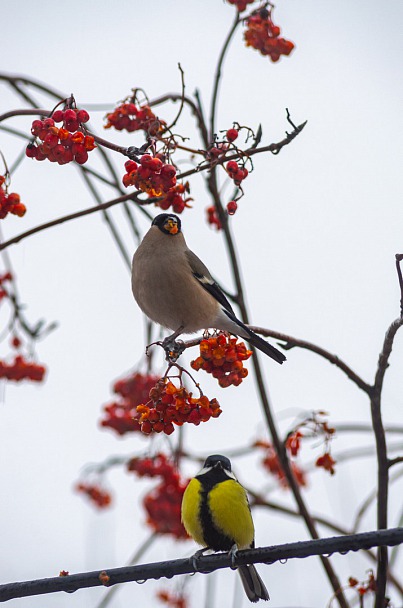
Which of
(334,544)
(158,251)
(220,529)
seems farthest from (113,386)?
(334,544)

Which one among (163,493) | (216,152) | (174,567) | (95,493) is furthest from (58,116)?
(95,493)

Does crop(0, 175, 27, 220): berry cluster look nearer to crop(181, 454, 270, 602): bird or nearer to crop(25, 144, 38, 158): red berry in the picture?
crop(25, 144, 38, 158): red berry

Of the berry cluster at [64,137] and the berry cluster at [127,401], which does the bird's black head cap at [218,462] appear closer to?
the berry cluster at [127,401]

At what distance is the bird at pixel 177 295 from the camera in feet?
11.1

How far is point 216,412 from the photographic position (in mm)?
2490

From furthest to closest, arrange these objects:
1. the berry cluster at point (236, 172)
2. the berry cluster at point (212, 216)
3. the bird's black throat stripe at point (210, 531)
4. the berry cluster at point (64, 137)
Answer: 1. the berry cluster at point (212, 216)
2. the bird's black throat stripe at point (210, 531)
3. the berry cluster at point (236, 172)
4. the berry cluster at point (64, 137)

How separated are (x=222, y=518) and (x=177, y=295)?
0.92 meters

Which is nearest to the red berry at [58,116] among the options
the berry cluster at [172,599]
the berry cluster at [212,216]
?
the berry cluster at [212,216]

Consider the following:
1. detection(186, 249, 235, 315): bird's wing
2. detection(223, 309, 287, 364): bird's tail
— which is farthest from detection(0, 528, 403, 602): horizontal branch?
detection(186, 249, 235, 315): bird's wing

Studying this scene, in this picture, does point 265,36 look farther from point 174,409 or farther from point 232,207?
point 174,409

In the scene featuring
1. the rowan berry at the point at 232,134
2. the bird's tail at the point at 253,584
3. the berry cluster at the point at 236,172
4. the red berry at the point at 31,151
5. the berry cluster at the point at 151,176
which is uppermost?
the rowan berry at the point at 232,134

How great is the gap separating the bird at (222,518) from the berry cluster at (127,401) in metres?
0.85

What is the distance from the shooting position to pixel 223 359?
8.82ft

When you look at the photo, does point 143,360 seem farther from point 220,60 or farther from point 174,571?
point 174,571
